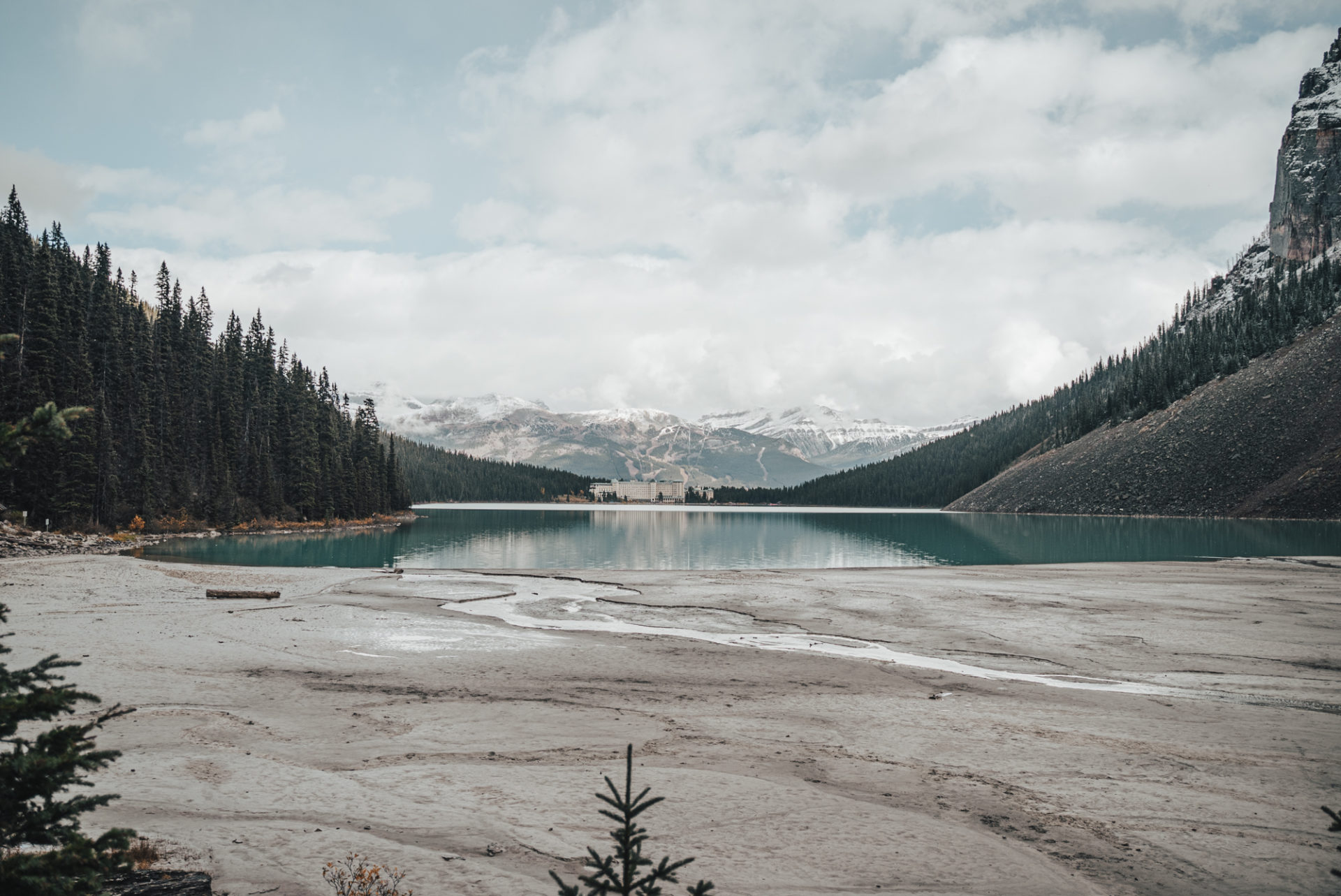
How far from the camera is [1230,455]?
5133 inches

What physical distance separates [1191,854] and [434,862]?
412 inches

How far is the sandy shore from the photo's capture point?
1016cm

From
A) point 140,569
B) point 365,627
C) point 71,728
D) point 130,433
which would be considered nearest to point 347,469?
point 130,433

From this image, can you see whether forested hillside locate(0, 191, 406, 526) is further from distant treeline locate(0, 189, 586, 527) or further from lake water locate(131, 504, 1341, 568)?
lake water locate(131, 504, 1341, 568)

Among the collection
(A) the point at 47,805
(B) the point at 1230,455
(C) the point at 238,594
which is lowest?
(C) the point at 238,594

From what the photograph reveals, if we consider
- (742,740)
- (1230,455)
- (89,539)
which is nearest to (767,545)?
(89,539)

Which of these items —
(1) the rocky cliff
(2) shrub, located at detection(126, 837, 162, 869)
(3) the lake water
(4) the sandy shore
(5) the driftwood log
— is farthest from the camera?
(1) the rocky cliff

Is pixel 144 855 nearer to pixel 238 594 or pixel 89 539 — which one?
pixel 238 594

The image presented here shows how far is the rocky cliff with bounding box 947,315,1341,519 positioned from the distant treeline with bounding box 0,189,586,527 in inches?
5457

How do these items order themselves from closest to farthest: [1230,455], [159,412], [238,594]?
[238,594]
[159,412]
[1230,455]

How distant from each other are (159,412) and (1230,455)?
554ft

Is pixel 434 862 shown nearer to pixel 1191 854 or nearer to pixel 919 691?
pixel 1191 854

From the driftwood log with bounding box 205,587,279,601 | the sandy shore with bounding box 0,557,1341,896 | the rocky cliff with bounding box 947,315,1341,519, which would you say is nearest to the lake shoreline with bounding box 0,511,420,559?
the sandy shore with bounding box 0,557,1341,896

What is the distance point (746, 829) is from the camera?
11.0 metres
